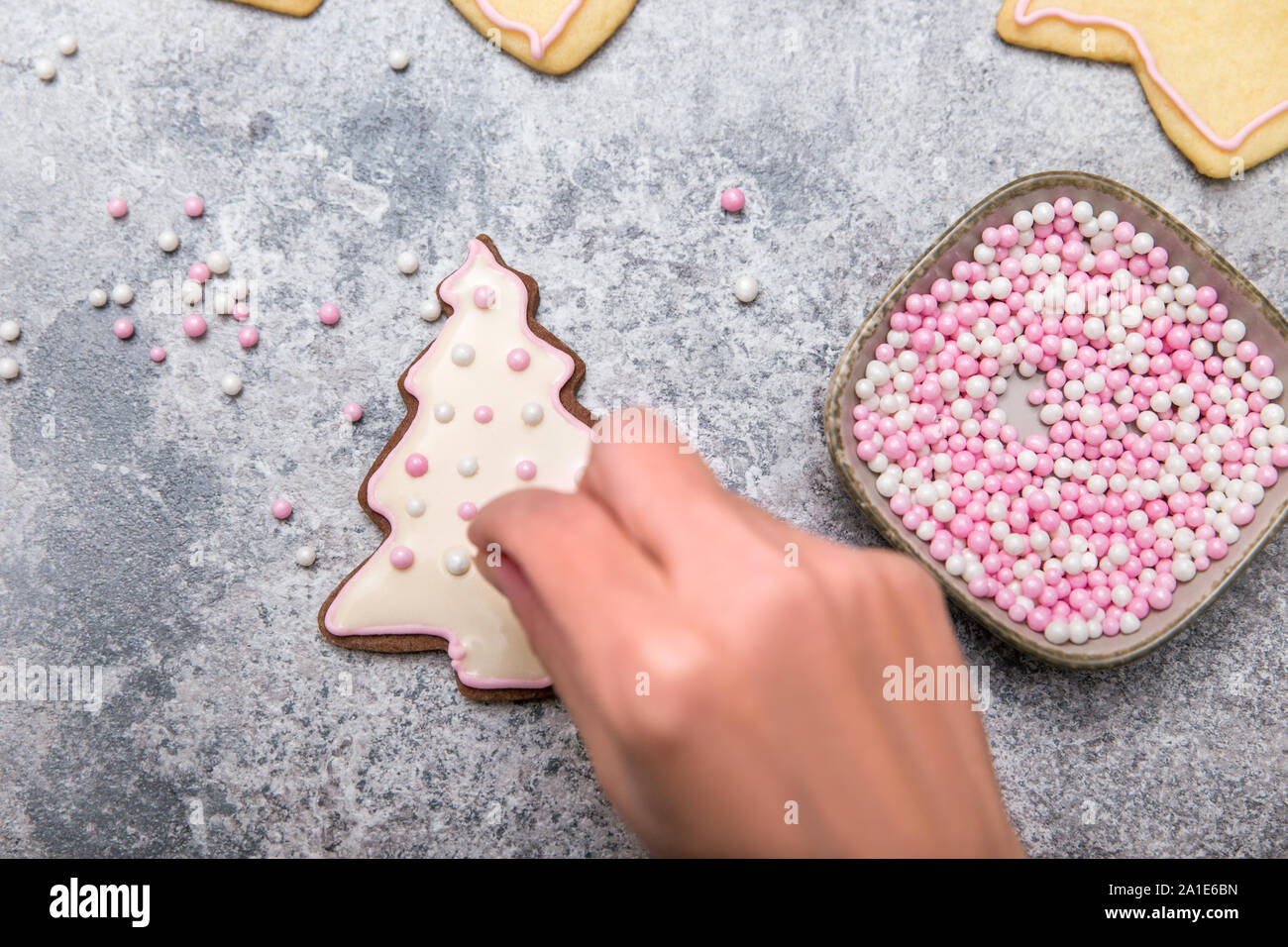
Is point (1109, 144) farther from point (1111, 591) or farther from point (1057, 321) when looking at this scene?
point (1111, 591)

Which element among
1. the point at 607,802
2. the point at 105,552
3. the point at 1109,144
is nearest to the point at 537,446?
the point at 607,802

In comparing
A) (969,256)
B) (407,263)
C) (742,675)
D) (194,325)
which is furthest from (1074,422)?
(194,325)

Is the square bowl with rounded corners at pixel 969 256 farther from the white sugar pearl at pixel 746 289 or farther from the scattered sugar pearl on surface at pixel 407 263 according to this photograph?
Result: the scattered sugar pearl on surface at pixel 407 263

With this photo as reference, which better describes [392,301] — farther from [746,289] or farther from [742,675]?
[742,675]

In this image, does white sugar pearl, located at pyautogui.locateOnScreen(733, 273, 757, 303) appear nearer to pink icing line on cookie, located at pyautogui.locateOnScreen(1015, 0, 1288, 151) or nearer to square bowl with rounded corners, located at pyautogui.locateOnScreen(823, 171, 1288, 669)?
square bowl with rounded corners, located at pyautogui.locateOnScreen(823, 171, 1288, 669)

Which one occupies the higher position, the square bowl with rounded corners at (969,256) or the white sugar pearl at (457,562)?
the square bowl with rounded corners at (969,256)

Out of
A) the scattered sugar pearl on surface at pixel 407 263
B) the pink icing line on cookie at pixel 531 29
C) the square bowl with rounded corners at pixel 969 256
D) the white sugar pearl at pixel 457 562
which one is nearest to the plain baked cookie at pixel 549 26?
the pink icing line on cookie at pixel 531 29
